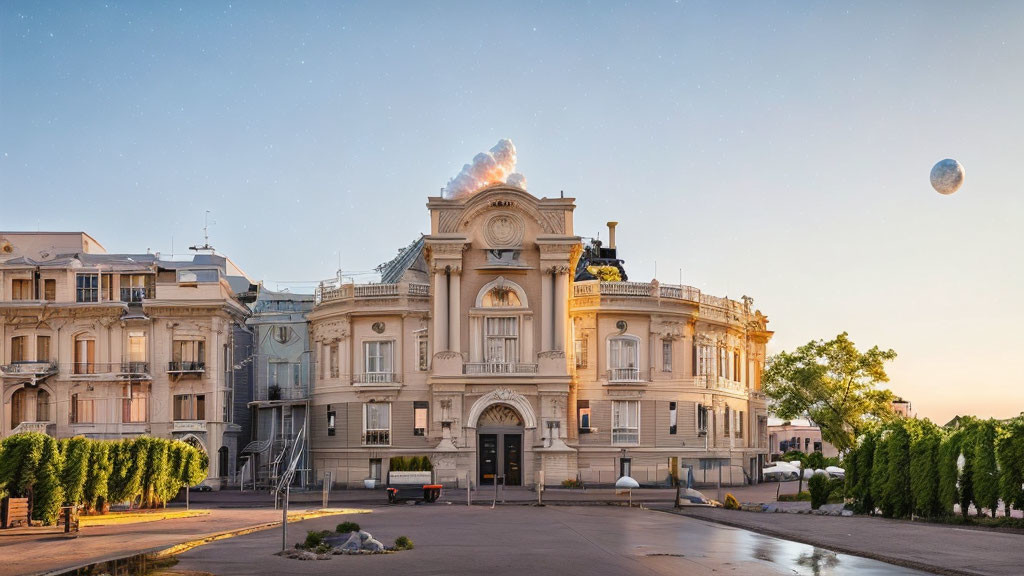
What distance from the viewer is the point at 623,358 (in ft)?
234

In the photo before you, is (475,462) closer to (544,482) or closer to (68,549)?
(544,482)

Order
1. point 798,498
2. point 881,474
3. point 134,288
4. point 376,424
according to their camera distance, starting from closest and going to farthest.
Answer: point 881,474 < point 798,498 < point 376,424 < point 134,288

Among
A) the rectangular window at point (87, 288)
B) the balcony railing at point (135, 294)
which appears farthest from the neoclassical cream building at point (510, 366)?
the rectangular window at point (87, 288)

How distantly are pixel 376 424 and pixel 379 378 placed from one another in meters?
2.87

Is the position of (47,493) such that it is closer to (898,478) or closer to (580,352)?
(898,478)

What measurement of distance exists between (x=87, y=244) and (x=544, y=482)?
34.9m

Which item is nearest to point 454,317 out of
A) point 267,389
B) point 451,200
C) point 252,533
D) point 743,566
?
point 451,200

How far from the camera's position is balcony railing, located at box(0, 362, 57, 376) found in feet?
230

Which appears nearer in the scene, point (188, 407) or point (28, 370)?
point (28, 370)

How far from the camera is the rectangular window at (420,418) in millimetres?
70250

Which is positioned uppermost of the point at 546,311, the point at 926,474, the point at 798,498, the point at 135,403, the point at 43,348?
the point at 546,311

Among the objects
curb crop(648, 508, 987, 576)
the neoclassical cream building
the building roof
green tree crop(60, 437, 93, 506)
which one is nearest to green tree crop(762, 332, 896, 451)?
the neoclassical cream building

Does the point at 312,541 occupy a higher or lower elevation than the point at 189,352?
lower

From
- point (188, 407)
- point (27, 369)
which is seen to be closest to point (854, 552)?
point (188, 407)
